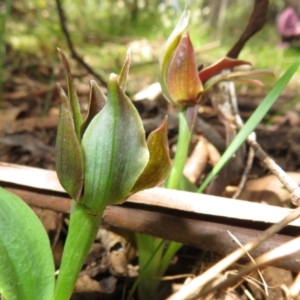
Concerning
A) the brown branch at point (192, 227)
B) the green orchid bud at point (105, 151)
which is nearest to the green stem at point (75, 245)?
the green orchid bud at point (105, 151)

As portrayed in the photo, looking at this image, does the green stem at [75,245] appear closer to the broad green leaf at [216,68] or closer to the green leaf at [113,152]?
the green leaf at [113,152]

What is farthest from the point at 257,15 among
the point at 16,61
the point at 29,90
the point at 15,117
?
the point at 16,61

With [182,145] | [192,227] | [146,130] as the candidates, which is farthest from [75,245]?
[146,130]

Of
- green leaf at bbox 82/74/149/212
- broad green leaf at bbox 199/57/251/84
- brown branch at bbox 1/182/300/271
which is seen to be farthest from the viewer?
broad green leaf at bbox 199/57/251/84

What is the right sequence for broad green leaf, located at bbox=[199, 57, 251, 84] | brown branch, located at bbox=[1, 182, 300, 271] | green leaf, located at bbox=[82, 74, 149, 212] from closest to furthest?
green leaf, located at bbox=[82, 74, 149, 212] → brown branch, located at bbox=[1, 182, 300, 271] → broad green leaf, located at bbox=[199, 57, 251, 84]

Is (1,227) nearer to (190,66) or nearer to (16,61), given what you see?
(190,66)

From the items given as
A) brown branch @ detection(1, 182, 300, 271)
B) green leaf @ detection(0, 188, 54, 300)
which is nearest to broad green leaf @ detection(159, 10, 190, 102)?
brown branch @ detection(1, 182, 300, 271)

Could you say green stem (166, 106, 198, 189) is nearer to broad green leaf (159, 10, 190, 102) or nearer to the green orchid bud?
broad green leaf (159, 10, 190, 102)

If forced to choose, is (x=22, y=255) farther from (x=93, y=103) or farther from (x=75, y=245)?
(x=93, y=103)
